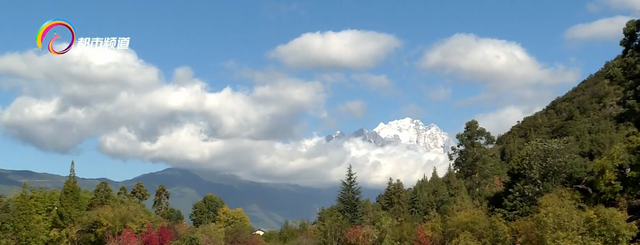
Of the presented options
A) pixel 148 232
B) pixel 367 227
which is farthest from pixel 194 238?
pixel 367 227

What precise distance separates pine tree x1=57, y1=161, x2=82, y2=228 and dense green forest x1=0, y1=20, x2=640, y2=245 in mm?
125

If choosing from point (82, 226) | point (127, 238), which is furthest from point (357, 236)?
point (82, 226)

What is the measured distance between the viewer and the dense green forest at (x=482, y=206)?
36375mm

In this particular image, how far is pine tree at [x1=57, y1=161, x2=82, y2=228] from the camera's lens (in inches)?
3201

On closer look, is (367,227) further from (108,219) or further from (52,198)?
(52,198)

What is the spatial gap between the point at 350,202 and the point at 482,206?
68.4 feet

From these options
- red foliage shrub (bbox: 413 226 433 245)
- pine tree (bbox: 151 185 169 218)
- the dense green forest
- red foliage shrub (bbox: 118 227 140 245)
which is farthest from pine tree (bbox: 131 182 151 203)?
red foliage shrub (bbox: 413 226 433 245)

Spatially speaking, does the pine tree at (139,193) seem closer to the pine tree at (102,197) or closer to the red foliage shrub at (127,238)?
the pine tree at (102,197)

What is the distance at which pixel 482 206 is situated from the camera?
7081 cm

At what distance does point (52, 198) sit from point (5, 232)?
35.7 ft

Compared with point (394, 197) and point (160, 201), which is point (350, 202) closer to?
point (394, 197)

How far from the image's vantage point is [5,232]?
74250 mm

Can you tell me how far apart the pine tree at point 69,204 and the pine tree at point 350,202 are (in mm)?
33834

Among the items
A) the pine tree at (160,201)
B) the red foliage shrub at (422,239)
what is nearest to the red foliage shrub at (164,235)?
the red foliage shrub at (422,239)
